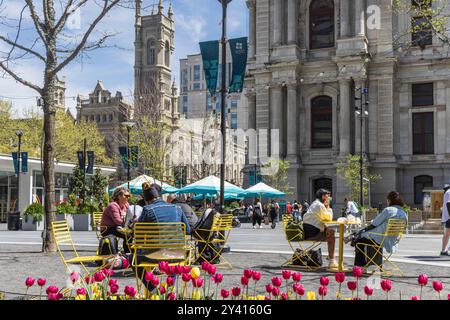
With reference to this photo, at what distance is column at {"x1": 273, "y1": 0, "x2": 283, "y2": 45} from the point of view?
46938mm

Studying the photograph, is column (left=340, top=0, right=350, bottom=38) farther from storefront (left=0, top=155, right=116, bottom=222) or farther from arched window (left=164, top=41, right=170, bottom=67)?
arched window (left=164, top=41, right=170, bottom=67)

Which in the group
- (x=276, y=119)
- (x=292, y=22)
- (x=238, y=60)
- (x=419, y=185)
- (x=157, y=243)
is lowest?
(x=157, y=243)

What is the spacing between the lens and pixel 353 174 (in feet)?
135

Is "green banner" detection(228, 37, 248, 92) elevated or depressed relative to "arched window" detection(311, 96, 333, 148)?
depressed

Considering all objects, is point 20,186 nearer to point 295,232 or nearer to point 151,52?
point 295,232

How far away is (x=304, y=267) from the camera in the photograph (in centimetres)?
1098

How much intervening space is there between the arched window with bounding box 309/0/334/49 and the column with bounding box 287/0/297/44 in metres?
1.83

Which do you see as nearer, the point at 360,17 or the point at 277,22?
the point at 360,17

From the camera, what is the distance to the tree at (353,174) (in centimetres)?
4103

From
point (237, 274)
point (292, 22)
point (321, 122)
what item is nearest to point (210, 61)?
point (237, 274)

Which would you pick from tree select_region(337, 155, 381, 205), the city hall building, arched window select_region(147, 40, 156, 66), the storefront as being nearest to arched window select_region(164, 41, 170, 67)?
arched window select_region(147, 40, 156, 66)

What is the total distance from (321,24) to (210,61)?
33.9 m
